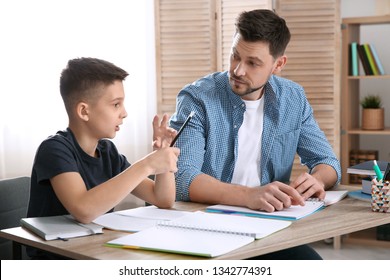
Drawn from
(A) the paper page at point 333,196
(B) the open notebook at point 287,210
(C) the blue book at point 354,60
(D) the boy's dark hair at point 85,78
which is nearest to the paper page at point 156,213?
(B) the open notebook at point 287,210

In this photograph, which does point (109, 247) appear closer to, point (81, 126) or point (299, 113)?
point (81, 126)

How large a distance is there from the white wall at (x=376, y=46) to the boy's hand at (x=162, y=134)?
273 centimetres

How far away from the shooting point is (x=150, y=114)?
13.8 ft

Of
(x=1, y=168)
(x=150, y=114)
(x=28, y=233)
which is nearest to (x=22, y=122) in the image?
(x=1, y=168)

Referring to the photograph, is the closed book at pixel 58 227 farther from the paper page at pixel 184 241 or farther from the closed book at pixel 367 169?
the closed book at pixel 367 169

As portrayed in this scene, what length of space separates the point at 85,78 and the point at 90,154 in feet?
0.75

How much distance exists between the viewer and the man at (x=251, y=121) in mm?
2201

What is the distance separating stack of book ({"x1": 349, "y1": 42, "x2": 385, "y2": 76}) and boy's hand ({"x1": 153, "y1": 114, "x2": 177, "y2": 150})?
8.34ft

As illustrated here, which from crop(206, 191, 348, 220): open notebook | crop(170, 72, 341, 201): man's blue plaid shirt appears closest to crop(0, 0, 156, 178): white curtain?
crop(170, 72, 341, 201): man's blue plaid shirt

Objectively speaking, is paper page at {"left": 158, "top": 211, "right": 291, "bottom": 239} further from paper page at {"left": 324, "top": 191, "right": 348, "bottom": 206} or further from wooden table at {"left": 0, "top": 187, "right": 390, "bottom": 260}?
paper page at {"left": 324, "top": 191, "right": 348, "bottom": 206}

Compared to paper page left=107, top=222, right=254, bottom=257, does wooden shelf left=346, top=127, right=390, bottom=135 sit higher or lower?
lower

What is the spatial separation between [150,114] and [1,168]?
3.61 ft

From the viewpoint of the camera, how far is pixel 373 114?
407 cm

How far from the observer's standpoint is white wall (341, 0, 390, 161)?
4.20 m
